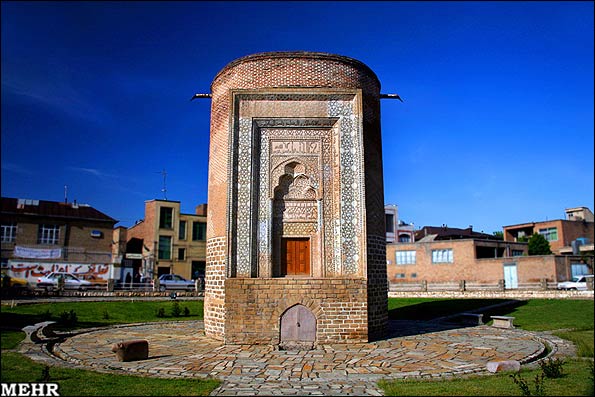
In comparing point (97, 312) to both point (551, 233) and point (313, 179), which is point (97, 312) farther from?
point (551, 233)

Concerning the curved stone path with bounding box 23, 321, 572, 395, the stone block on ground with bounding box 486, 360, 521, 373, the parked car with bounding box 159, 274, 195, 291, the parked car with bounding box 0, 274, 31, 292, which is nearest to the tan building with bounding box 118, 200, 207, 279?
the parked car with bounding box 159, 274, 195, 291

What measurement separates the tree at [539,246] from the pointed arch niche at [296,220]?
33.9 m

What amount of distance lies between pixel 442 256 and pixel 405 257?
12.2 ft

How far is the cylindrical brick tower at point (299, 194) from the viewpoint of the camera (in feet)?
41.2

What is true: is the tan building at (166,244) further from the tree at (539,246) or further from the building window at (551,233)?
the building window at (551,233)

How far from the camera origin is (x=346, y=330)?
12.1m

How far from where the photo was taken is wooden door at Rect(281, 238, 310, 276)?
1301cm

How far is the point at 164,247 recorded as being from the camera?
133 feet

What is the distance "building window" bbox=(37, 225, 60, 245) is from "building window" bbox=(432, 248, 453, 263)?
29.4 metres

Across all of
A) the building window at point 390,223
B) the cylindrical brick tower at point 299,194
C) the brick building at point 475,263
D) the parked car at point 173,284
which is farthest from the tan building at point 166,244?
the cylindrical brick tower at point 299,194

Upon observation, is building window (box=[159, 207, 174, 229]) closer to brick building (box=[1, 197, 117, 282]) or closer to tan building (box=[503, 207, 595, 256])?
brick building (box=[1, 197, 117, 282])

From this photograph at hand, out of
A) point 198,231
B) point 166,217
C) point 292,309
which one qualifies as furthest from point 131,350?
point 198,231

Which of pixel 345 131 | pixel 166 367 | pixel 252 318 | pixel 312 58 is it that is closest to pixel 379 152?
pixel 345 131

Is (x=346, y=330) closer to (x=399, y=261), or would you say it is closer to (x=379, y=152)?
(x=379, y=152)
